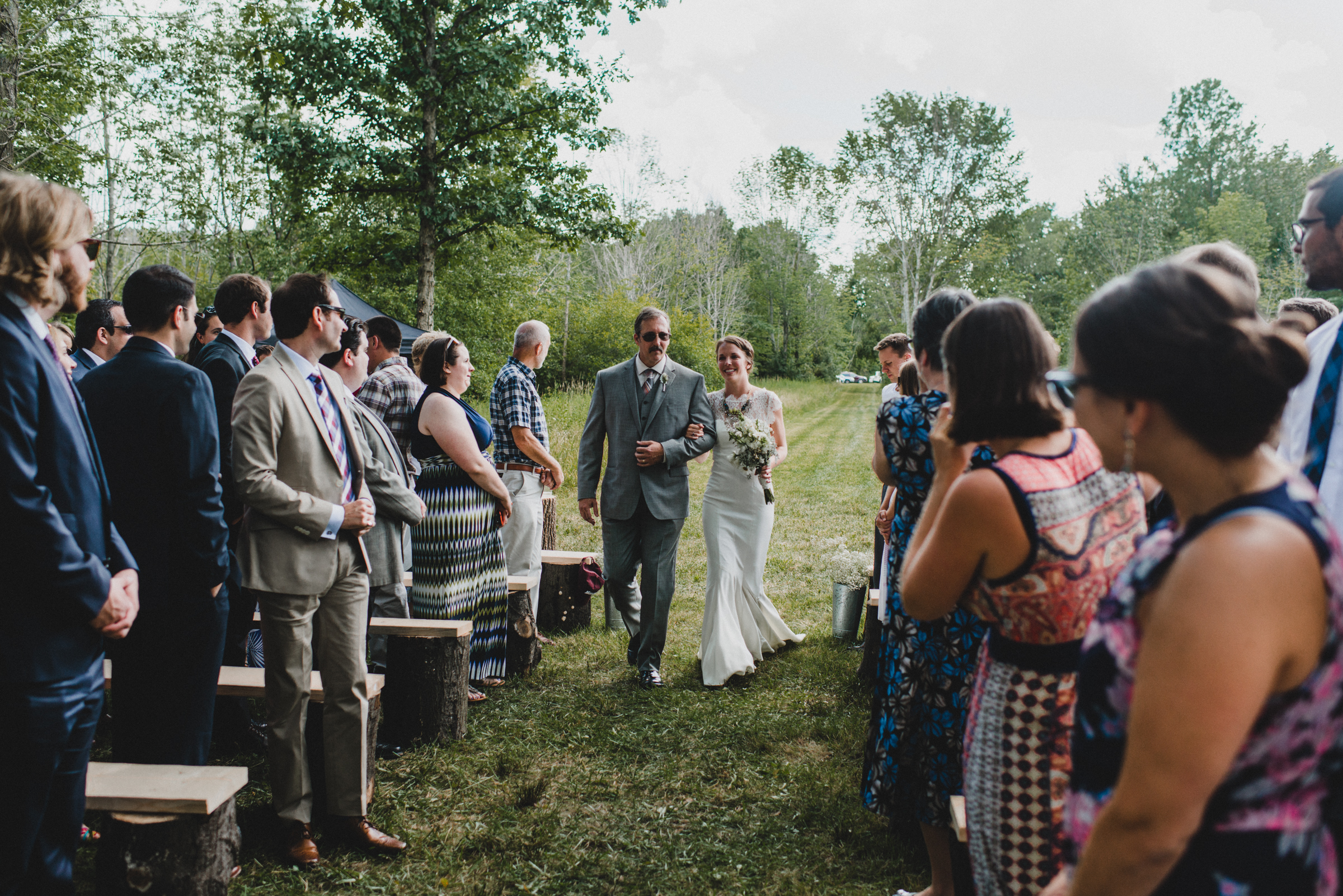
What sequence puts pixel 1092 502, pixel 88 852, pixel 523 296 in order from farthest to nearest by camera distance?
Answer: pixel 523 296
pixel 88 852
pixel 1092 502

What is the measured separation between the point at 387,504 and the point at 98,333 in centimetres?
278

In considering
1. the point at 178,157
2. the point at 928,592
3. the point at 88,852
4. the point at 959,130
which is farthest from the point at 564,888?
the point at 959,130

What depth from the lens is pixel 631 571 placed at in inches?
229

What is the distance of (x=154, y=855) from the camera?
268cm

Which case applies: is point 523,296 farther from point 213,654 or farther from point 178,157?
point 213,654

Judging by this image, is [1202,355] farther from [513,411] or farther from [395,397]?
[395,397]

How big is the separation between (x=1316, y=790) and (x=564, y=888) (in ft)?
9.15

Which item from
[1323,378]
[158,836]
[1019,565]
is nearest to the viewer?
[1019,565]

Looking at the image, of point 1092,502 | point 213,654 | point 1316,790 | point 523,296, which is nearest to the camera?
point 1316,790

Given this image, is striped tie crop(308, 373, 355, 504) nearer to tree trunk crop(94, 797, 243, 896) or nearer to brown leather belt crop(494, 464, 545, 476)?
tree trunk crop(94, 797, 243, 896)

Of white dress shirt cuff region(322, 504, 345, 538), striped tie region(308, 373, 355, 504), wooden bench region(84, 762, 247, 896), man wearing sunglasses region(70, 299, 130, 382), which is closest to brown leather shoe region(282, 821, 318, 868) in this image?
wooden bench region(84, 762, 247, 896)

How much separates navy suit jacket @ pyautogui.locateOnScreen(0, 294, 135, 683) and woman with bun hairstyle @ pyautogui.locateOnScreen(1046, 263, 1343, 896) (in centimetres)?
228

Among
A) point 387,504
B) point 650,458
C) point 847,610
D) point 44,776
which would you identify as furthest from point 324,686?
point 847,610

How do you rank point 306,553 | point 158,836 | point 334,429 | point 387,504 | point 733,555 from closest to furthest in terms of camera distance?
1. point 158,836
2. point 306,553
3. point 334,429
4. point 387,504
5. point 733,555
